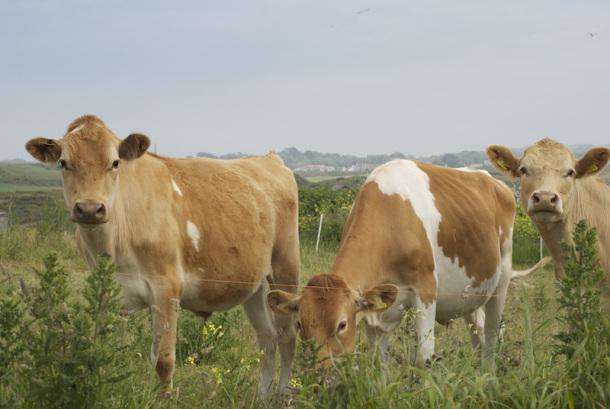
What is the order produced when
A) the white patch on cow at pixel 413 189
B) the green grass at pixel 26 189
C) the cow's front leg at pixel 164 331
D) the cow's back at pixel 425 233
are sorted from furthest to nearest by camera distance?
the green grass at pixel 26 189 → the white patch on cow at pixel 413 189 → the cow's back at pixel 425 233 → the cow's front leg at pixel 164 331

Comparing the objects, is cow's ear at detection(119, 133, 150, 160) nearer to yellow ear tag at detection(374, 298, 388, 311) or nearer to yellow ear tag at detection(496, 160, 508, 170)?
yellow ear tag at detection(374, 298, 388, 311)

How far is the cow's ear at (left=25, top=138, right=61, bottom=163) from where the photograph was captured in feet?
18.2

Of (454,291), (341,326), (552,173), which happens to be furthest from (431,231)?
(341,326)

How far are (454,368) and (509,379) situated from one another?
0.37 metres

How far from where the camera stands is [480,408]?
414cm

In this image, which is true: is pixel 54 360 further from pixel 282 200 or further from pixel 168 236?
pixel 282 200

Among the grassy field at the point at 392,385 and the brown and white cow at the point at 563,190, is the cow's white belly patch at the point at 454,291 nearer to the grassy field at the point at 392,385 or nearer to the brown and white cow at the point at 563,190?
the brown and white cow at the point at 563,190

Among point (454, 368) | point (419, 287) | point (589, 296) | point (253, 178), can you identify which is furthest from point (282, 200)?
point (589, 296)

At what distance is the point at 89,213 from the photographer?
5094 mm

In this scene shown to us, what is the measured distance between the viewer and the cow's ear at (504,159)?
23.5ft

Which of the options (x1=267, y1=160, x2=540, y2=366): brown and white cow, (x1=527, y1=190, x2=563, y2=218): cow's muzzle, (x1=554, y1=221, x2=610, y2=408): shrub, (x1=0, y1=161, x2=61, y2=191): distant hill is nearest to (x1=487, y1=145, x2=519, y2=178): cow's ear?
(x1=267, y1=160, x2=540, y2=366): brown and white cow

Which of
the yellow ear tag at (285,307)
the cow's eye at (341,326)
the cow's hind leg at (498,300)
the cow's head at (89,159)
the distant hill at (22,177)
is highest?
the cow's head at (89,159)

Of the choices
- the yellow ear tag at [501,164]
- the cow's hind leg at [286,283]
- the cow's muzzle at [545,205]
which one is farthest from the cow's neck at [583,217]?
the cow's hind leg at [286,283]

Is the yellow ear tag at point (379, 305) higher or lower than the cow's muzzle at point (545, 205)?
lower
